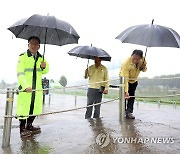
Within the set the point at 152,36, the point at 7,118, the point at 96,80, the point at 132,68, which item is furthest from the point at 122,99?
the point at 7,118

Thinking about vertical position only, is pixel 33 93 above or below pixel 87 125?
above

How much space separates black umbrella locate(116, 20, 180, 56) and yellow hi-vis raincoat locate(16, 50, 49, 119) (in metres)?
1.65

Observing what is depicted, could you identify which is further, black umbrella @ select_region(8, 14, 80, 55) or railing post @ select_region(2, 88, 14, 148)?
black umbrella @ select_region(8, 14, 80, 55)

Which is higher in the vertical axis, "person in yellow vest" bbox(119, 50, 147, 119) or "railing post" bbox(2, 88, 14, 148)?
"person in yellow vest" bbox(119, 50, 147, 119)

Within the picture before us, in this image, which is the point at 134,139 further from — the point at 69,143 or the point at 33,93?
the point at 33,93

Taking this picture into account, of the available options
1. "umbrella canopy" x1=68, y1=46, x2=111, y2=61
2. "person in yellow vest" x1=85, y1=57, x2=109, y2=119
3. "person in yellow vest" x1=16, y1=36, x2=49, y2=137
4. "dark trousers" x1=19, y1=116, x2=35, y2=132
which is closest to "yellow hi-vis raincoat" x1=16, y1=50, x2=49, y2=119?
"person in yellow vest" x1=16, y1=36, x2=49, y2=137

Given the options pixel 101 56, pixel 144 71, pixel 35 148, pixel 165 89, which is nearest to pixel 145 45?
pixel 144 71

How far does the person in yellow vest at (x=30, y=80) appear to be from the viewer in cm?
411

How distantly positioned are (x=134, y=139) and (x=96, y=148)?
0.77 m

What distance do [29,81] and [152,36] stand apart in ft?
7.42

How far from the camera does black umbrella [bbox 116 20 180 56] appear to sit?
181 inches

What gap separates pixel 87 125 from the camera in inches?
207

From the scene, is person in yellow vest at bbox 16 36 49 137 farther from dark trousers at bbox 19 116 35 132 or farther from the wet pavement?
the wet pavement

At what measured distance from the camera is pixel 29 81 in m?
4.21
